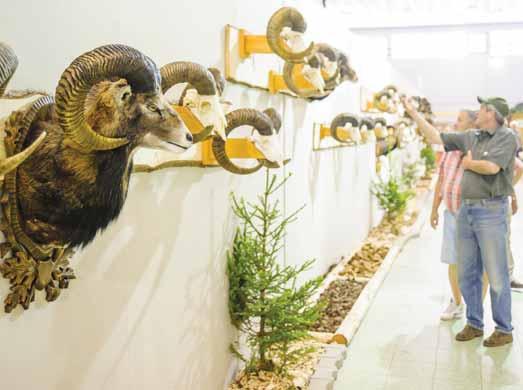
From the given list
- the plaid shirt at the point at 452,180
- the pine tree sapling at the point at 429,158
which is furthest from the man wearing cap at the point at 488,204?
the pine tree sapling at the point at 429,158

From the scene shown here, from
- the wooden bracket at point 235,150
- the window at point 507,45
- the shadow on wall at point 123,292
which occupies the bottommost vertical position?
the shadow on wall at point 123,292

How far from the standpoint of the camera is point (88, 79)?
180 centimetres

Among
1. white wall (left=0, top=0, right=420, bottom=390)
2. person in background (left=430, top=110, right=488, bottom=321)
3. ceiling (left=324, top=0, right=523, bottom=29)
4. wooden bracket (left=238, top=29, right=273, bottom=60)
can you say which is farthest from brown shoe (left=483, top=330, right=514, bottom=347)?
ceiling (left=324, top=0, right=523, bottom=29)

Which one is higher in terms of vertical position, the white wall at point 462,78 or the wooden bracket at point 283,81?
the white wall at point 462,78

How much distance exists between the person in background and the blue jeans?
174mm

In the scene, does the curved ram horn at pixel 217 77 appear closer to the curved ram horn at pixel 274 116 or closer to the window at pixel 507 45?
the curved ram horn at pixel 274 116

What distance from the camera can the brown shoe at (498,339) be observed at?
526 centimetres

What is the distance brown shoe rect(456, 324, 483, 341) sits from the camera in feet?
17.9

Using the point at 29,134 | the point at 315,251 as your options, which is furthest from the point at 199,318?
the point at 315,251

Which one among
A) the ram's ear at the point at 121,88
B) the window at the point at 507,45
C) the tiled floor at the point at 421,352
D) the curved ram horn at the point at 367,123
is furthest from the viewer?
the window at the point at 507,45

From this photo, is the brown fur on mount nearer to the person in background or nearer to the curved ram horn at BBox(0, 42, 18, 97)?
the curved ram horn at BBox(0, 42, 18, 97)

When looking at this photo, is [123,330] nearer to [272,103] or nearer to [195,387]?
[195,387]

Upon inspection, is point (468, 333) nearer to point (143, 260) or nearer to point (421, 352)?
point (421, 352)

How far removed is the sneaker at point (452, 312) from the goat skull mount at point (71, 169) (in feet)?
14.5
